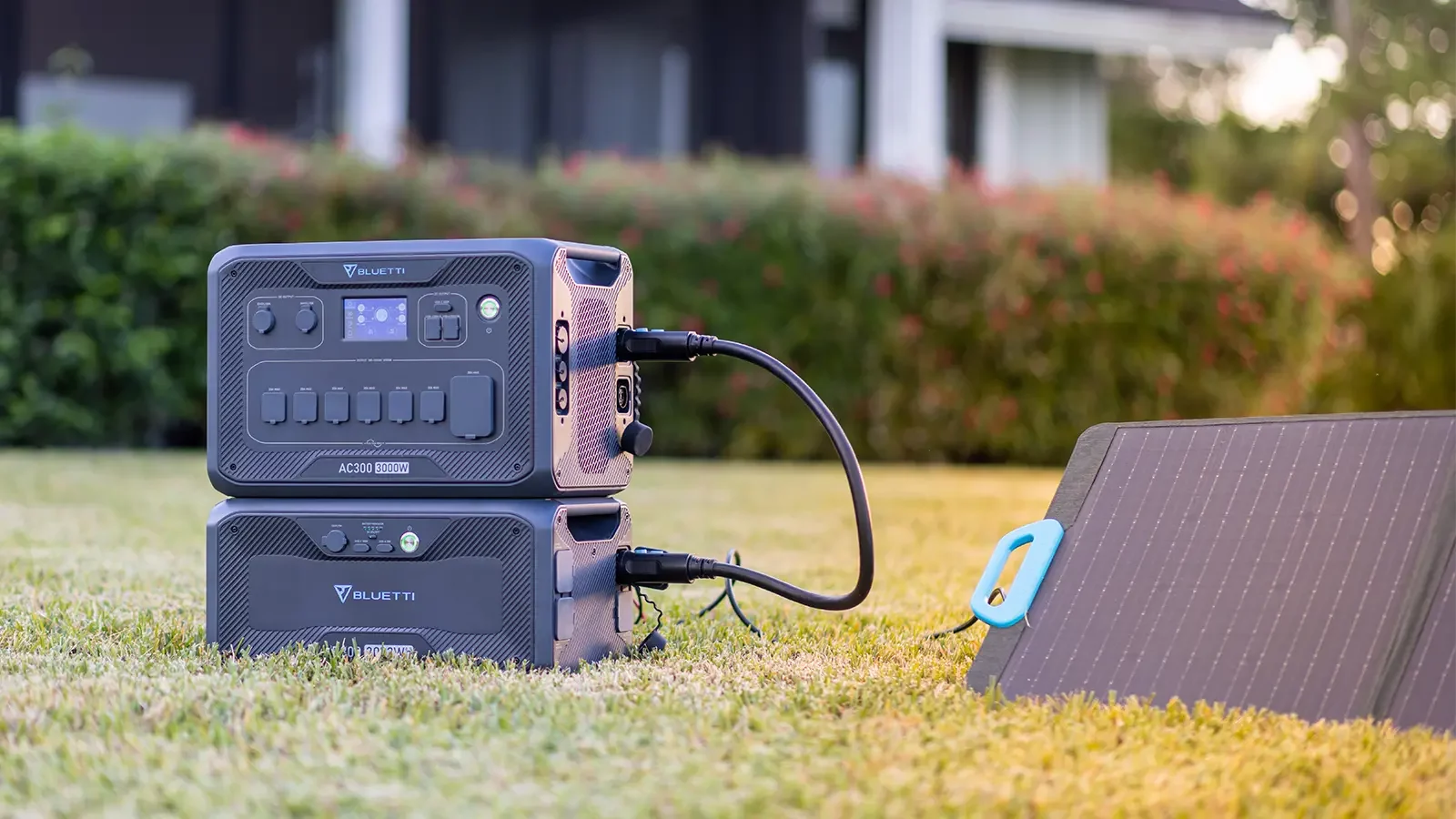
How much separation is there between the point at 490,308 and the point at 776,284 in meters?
6.30

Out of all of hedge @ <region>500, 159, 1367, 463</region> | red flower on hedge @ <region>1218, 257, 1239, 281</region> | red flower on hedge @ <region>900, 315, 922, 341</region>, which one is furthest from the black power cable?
red flower on hedge @ <region>1218, 257, 1239, 281</region>

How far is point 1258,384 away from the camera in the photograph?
9820 millimetres

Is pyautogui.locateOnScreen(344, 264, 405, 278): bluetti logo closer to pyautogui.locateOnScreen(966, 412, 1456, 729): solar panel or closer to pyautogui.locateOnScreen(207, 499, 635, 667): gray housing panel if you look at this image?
pyautogui.locateOnScreen(207, 499, 635, 667): gray housing panel

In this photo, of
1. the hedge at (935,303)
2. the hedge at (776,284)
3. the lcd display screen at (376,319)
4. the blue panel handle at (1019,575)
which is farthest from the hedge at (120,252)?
the blue panel handle at (1019,575)

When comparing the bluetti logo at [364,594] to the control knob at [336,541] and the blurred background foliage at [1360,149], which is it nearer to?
A: the control knob at [336,541]

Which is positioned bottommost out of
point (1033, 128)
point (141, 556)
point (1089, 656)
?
point (141, 556)

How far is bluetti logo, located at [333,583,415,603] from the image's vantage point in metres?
2.28

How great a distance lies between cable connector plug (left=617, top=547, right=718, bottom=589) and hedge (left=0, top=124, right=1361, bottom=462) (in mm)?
5537

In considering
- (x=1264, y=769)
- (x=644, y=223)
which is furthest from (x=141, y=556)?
(x=644, y=223)

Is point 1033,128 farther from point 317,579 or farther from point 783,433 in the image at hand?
point 317,579

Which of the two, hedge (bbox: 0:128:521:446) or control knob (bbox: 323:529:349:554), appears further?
hedge (bbox: 0:128:521:446)

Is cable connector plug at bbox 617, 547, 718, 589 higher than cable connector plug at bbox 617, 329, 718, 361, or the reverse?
cable connector plug at bbox 617, 329, 718, 361

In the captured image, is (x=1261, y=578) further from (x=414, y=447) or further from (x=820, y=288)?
(x=820, y=288)

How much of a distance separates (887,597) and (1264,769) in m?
1.57
